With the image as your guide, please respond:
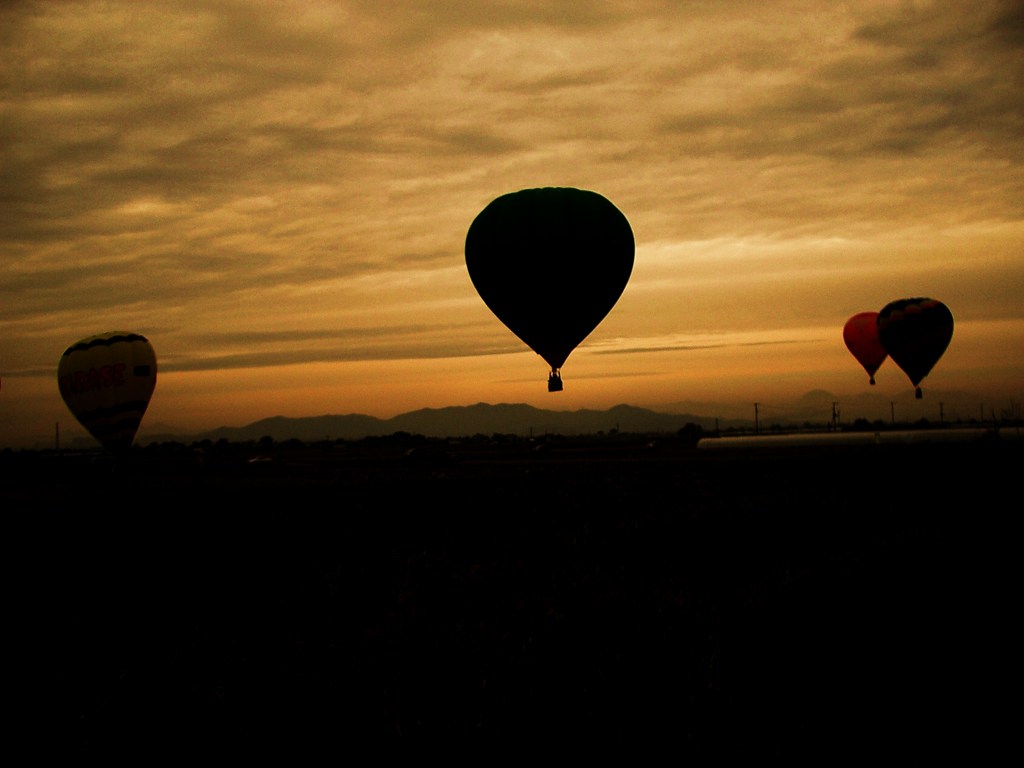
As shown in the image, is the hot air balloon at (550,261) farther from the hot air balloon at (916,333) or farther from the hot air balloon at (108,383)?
the hot air balloon at (916,333)

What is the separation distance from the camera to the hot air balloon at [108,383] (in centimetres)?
4700

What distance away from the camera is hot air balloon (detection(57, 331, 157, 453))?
47000mm

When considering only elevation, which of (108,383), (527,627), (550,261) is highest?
(550,261)

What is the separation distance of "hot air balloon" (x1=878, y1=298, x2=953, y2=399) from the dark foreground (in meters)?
36.4

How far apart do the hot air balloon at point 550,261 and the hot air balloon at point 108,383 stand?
24.7 metres

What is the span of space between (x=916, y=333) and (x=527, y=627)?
55996mm

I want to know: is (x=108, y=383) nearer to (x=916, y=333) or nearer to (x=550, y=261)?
(x=550, y=261)

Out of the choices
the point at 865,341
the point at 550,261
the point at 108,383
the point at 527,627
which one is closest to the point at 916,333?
the point at 865,341

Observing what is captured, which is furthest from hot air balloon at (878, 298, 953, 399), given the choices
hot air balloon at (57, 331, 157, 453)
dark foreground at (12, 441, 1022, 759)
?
hot air balloon at (57, 331, 157, 453)

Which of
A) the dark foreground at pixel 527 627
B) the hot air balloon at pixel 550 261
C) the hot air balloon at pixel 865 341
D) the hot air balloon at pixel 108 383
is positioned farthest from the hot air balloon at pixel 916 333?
the hot air balloon at pixel 108 383

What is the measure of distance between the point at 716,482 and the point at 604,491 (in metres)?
7.75

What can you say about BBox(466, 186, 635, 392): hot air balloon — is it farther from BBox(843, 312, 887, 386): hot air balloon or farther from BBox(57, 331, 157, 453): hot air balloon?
BBox(843, 312, 887, 386): hot air balloon

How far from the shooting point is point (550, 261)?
2959cm

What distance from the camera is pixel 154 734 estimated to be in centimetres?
1099
